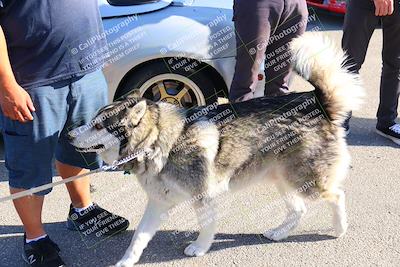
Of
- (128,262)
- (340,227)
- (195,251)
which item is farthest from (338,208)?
(128,262)

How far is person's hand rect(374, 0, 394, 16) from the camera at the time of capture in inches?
146

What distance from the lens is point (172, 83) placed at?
13.5 ft

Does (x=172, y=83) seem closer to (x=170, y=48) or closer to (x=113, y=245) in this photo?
(x=170, y=48)

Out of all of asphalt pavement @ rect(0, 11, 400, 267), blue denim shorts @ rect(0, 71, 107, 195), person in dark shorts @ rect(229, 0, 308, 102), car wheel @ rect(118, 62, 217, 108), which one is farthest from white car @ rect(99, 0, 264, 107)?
blue denim shorts @ rect(0, 71, 107, 195)

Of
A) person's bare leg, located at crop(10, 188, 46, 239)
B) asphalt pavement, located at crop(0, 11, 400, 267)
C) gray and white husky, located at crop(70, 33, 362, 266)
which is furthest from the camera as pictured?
asphalt pavement, located at crop(0, 11, 400, 267)

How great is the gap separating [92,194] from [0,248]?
789 mm

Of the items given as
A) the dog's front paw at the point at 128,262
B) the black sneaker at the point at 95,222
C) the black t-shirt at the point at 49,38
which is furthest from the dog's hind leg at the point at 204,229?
the black t-shirt at the point at 49,38

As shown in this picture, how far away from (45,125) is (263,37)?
1648mm

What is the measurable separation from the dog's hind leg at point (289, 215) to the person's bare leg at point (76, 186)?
4.06ft

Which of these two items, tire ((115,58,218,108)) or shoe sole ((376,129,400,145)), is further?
shoe sole ((376,129,400,145))

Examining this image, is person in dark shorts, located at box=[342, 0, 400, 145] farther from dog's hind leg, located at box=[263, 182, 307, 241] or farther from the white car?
dog's hind leg, located at box=[263, 182, 307, 241]

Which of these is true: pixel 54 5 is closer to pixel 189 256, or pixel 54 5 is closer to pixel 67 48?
pixel 67 48

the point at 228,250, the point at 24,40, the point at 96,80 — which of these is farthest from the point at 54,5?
the point at 228,250

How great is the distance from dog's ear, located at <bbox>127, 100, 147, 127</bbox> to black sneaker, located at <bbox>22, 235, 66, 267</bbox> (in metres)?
1.01
